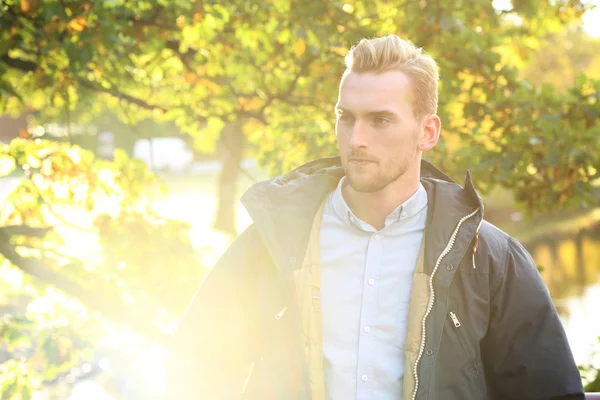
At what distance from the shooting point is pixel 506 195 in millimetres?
36438

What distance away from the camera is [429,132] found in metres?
2.96

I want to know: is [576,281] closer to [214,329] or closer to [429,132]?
[429,132]

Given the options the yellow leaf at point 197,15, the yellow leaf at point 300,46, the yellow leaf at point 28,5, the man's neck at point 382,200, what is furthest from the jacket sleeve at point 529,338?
the yellow leaf at point 197,15

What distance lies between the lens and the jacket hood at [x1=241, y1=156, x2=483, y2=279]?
9.37ft

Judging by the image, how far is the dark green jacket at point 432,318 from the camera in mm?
2727

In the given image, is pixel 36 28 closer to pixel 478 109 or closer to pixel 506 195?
pixel 478 109

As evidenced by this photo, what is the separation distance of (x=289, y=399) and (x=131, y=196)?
3.87 m

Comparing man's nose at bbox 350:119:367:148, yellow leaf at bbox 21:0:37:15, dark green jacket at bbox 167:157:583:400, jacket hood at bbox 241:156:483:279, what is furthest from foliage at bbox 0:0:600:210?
man's nose at bbox 350:119:367:148

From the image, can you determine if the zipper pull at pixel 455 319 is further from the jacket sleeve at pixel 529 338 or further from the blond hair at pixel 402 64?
the blond hair at pixel 402 64

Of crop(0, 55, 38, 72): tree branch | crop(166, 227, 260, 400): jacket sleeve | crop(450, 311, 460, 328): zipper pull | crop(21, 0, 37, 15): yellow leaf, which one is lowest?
crop(166, 227, 260, 400): jacket sleeve

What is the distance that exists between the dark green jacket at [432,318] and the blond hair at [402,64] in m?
0.34

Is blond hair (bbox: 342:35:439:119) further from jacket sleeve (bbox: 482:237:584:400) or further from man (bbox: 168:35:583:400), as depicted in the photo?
jacket sleeve (bbox: 482:237:584:400)

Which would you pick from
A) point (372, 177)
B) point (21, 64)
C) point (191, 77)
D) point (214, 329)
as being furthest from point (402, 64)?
point (191, 77)

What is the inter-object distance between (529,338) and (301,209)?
0.92 meters
